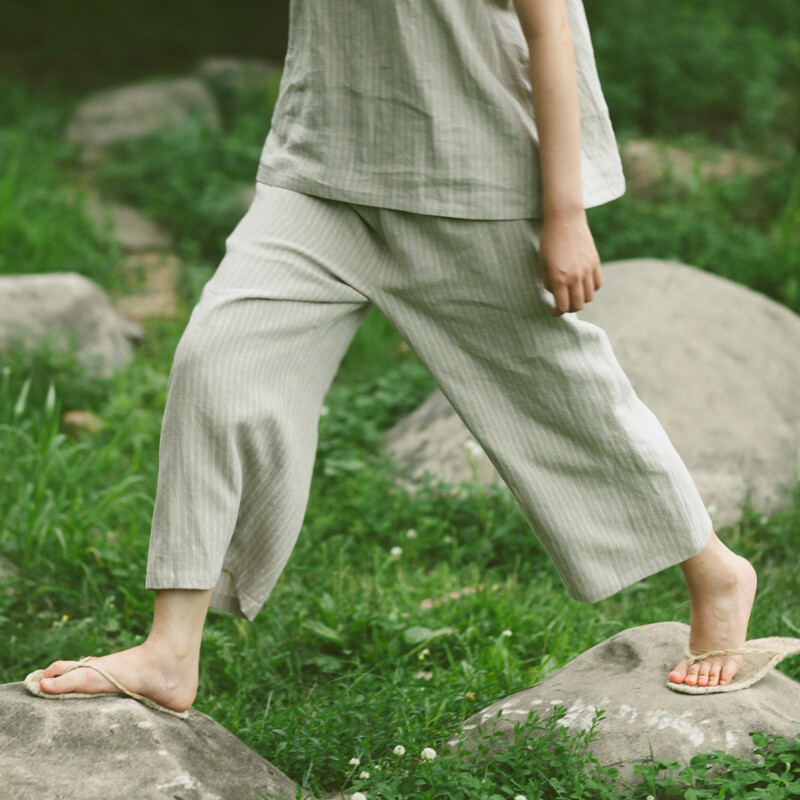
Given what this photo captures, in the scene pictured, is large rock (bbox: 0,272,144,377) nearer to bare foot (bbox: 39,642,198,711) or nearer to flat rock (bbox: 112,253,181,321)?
flat rock (bbox: 112,253,181,321)

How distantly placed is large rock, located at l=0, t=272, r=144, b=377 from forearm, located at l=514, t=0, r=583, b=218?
2526mm

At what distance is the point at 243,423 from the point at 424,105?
0.61 metres

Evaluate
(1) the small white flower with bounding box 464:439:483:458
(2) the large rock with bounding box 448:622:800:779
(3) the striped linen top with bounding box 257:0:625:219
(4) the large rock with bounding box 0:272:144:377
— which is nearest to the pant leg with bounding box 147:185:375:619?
(3) the striped linen top with bounding box 257:0:625:219

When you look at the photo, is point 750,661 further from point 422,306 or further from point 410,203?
point 410,203

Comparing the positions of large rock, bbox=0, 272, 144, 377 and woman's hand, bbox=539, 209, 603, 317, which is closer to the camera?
woman's hand, bbox=539, 209, 603, 317

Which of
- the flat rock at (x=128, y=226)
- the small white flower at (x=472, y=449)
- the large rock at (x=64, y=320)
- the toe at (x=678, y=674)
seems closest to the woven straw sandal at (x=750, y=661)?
the toe at (x=678, y=674)

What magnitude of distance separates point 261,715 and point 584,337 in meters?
1.05

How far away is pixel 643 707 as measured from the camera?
198cm

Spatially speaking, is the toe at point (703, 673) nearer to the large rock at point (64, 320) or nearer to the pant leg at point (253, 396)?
the pant leg at point (253, 396)

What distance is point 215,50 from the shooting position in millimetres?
9008

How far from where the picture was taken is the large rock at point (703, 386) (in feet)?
10.8

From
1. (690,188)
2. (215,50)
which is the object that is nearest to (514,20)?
(690,188)

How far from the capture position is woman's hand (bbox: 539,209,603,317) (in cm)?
180

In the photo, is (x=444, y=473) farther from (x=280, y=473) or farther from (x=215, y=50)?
(x=215, y=50)
